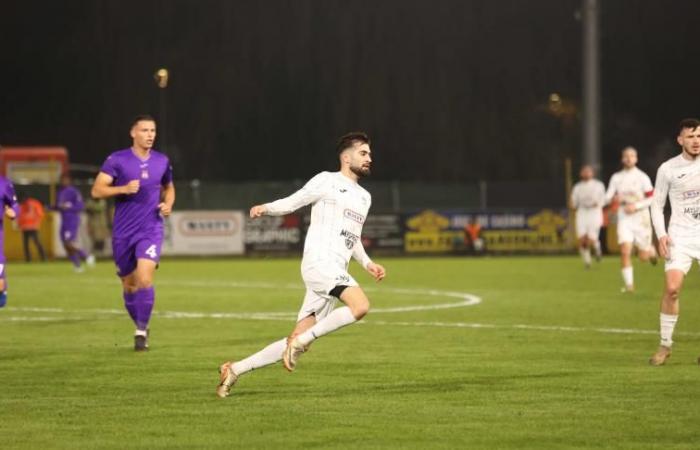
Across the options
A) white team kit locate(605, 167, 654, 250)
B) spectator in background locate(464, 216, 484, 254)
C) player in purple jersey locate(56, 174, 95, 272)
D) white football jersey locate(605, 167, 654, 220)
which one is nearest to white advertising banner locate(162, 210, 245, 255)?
spectator in background locate(464, 216, 484, 254)

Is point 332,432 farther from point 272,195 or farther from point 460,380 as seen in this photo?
point 272,195

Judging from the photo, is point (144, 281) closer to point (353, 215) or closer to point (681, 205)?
point (353, 215)

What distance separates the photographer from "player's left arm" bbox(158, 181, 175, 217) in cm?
1477

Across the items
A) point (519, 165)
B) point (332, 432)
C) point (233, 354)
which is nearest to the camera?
point (332, 432)

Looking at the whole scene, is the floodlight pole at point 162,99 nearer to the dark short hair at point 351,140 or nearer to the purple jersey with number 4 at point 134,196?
the purple jersey with number 4 at point 134,196

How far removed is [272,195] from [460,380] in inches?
1428

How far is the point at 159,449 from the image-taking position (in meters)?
8.35

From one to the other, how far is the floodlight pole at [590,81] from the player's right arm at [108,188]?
92.4ft

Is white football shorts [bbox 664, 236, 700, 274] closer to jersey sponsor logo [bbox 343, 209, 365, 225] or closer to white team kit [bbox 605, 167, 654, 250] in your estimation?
jersey sponsor logo [bbox 343, 209, 365, 225]

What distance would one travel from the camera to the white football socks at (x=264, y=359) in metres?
10.5

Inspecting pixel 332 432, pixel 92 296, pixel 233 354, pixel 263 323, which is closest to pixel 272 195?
pixel 92 296

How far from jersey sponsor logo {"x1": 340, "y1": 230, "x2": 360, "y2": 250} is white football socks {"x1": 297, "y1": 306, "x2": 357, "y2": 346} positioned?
2.06ft

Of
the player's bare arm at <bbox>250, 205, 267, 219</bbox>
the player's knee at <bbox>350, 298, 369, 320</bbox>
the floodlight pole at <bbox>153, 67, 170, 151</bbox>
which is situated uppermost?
the floodlight pole at <bbox>153, 67, 170, 151</bbox>

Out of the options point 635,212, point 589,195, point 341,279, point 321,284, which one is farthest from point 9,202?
point 589,195
